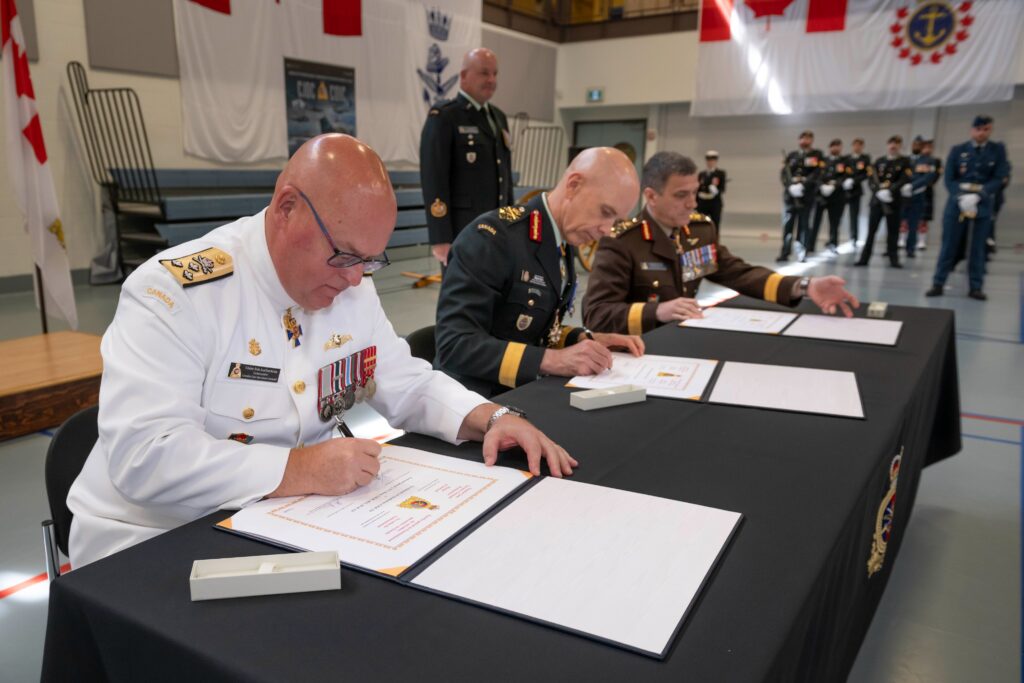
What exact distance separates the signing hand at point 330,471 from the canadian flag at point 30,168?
3.05 metres

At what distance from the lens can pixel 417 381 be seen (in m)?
1.32

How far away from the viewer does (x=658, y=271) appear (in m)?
2.64

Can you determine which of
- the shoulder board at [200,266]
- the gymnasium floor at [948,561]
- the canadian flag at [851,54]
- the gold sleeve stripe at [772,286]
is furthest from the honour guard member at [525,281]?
the canadian flag at [851,54]

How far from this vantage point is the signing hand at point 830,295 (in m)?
2.52

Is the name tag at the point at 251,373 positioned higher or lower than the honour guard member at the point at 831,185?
lower

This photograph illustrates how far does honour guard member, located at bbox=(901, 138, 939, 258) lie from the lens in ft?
28.7

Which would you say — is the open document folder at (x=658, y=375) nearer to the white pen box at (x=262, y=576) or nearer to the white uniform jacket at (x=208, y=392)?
the white uniform jacket at (x=208, y=392)

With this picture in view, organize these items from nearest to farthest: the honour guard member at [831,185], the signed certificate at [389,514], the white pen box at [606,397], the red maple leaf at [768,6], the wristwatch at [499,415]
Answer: the signed certificate at [389,514], the wristwatch at [499,415], the white pen box at [606,397], the honour guard member at [831,185], the red maple leaf at [768,6]

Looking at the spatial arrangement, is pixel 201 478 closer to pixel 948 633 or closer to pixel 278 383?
pixel 278 383

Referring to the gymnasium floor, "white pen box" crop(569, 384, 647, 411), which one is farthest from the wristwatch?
the gymnasium floor

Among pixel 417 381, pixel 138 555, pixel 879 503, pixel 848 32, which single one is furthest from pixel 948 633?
pixel 848 32

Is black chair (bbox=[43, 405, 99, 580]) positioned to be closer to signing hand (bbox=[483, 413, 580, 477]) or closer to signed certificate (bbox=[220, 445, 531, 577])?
signed certificate (bbox=[220, 445, 531, 577])

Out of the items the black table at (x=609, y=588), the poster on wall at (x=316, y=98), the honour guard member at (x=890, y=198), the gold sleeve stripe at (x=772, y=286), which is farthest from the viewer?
the honour guard member at (x=890, y=198)

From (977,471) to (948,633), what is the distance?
121 centimetres
